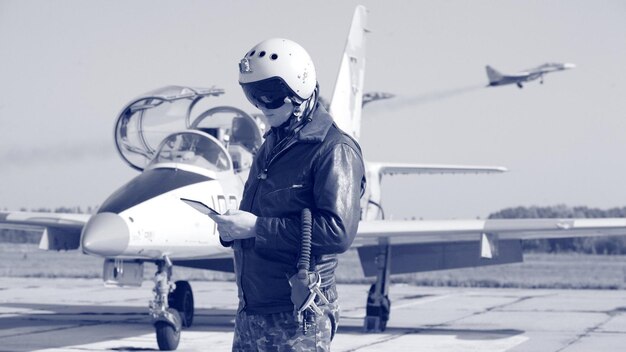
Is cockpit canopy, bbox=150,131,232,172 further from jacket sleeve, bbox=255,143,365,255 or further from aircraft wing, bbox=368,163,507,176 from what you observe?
jacket sleeve, bbox=255,143,365,255

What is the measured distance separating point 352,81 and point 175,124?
13.6 feet

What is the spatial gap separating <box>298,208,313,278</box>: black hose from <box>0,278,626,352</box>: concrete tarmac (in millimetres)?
8689

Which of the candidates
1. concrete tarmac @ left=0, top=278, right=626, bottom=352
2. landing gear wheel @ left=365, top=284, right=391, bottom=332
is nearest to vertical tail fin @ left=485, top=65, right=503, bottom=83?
concrete tarmac @ left=0, top=278, right=626, bottom=352

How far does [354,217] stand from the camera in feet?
12.8

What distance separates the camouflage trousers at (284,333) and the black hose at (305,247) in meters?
0.23

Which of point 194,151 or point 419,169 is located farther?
point 419,169

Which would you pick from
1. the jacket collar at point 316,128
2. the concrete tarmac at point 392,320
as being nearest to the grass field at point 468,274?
the concrete tarmac at point 392,320

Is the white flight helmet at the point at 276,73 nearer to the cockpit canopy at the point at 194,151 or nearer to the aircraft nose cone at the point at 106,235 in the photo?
the aircraft nose cone at the point at 106,235

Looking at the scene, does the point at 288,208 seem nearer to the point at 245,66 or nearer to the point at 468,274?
the point at 245,66

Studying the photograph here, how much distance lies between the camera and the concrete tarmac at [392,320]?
12922mm

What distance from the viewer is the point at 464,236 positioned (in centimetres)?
1523

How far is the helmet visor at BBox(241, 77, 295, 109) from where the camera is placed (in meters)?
3.95

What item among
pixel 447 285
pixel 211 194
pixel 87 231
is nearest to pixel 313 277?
pixel 87 231

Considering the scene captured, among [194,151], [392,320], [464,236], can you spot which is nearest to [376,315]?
[464,236]
